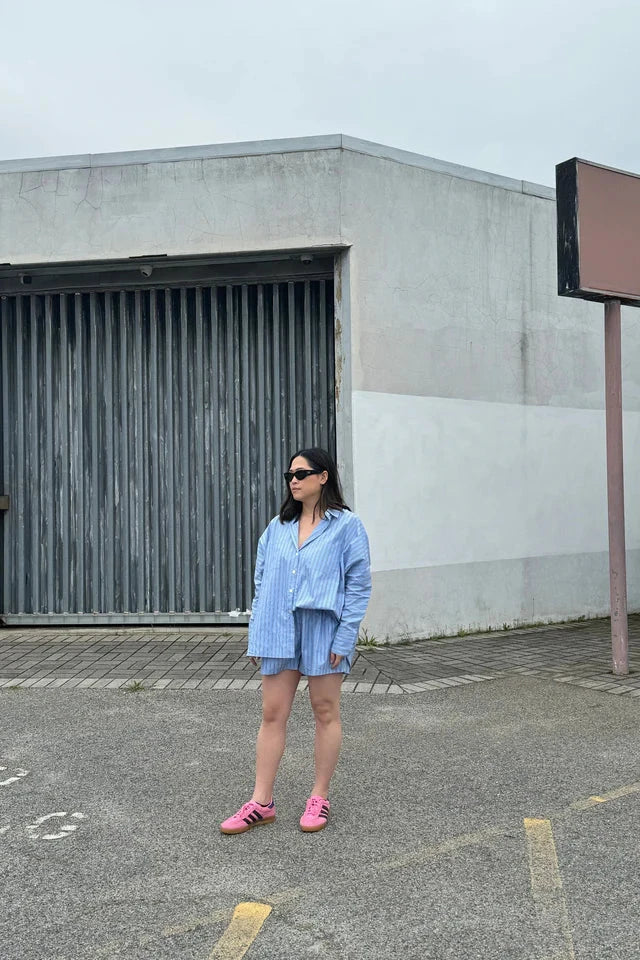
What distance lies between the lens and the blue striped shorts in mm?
4055

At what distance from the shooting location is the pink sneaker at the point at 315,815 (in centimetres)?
398

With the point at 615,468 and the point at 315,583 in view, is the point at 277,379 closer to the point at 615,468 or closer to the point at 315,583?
the point at 615,468

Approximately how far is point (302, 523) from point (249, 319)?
19.3 feet

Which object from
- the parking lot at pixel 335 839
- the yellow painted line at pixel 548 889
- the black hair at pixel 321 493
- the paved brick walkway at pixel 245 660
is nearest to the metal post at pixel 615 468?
the paved brick walkway at pixel 245 660

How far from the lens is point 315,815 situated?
4.03 meters

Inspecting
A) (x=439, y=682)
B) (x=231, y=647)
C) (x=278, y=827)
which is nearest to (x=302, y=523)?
(x=278, y=827)

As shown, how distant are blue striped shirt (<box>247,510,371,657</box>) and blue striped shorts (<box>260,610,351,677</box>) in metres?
0.04

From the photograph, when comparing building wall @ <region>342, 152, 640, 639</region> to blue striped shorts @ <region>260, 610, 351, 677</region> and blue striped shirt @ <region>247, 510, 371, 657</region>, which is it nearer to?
blue striped shirt @ <region>247, 510, 371, 657</region>

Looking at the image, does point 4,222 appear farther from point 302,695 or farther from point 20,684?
point 302,695

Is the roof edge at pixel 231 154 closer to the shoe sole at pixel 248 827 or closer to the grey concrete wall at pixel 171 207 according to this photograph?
the grey concrete wall at pixel 171 207

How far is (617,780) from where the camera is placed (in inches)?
185

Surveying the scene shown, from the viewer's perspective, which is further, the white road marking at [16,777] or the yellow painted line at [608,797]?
the white road marking at [16,777]

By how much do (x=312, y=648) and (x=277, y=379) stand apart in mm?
5957

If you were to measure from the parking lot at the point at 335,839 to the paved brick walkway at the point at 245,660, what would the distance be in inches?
36.7
